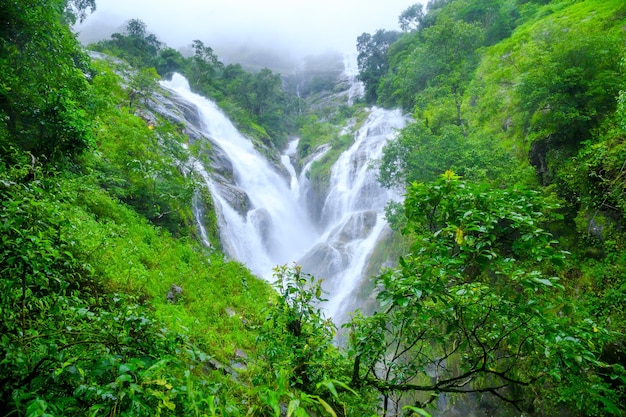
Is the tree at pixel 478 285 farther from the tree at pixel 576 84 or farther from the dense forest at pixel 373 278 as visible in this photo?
the tree at pixel 576 84

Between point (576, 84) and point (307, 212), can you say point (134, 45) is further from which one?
point (576, 84)

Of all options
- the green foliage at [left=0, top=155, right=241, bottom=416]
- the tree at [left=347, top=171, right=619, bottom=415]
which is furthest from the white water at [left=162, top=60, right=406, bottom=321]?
the green foliage at [left=0, top=155, right=241, bottom=416]

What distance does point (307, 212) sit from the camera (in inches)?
1117

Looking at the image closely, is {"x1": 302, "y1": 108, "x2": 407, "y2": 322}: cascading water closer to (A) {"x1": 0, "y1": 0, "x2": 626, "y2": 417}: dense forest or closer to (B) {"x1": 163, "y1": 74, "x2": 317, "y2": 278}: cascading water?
(B) {"x1": 163, "y1": 74, "x2": 317, "y2": 278}: cascading water

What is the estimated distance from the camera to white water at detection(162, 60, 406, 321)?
18.1 m

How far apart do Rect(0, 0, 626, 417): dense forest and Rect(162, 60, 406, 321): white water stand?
4055mm

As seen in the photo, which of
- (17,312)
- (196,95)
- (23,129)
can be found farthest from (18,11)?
(196,95)

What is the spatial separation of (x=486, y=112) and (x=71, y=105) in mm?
15423

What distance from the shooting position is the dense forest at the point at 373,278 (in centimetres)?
192

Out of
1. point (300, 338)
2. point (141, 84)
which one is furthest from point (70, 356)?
→ point (141, 84)

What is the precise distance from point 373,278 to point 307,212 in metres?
25.8

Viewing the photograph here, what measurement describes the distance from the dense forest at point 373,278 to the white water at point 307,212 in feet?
13.3

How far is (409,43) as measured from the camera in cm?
3638

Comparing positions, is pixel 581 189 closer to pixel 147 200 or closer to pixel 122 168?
pixel 147 200
